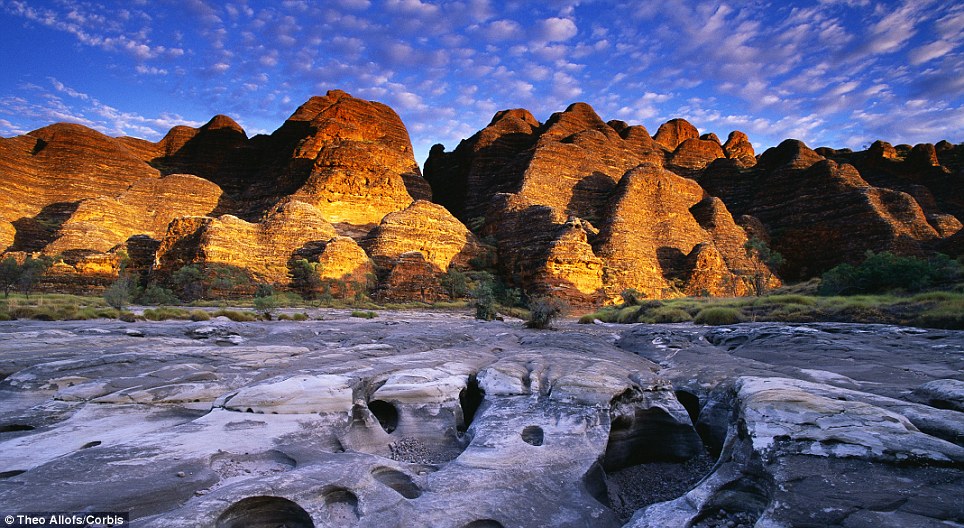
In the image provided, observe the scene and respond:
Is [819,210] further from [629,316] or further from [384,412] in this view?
[384,412]

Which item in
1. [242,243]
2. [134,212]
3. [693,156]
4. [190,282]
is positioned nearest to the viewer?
[190,282]

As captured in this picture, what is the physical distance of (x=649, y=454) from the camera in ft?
16.5

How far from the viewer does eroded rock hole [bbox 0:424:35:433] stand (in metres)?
3.81

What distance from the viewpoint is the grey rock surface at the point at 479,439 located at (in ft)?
8.51

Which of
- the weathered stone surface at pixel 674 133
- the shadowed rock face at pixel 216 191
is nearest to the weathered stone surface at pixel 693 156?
the weathered stone surface at pixel 674 133

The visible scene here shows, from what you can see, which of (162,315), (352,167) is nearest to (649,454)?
(162,315)

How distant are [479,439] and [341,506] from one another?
1.48m

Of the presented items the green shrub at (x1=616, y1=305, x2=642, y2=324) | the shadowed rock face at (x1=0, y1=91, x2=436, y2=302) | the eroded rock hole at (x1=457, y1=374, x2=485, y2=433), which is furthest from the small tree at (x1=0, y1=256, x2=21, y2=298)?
the green shrub at (x1=616, y1=305, x2=642, y2=324)

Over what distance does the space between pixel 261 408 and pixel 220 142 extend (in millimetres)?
99850

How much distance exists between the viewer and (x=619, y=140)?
263ft

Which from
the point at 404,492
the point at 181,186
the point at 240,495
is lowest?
the point at 404,492

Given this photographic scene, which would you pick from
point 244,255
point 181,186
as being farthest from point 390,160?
point 244,255

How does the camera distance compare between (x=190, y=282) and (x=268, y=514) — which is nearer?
(x=268, y=514)

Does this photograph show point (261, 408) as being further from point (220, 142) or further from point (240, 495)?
point (220, 142)
